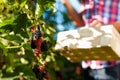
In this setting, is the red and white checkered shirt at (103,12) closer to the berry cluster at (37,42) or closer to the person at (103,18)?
the person at (103,18)

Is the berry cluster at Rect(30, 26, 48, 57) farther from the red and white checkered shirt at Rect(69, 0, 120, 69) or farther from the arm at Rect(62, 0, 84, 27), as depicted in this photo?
the arm at Rect(62, 0, 84, 27)

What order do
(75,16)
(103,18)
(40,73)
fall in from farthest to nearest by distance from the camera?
(75,16)
(103,18)
(40,73)

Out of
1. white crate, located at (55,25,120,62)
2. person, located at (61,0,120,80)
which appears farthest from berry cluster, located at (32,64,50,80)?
person, located at (61,0,120,80)

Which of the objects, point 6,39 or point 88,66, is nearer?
point 6,39

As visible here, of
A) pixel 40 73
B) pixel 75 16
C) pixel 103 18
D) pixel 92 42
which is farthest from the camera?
pixel 75 16

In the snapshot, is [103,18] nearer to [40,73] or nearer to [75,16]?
[75,16]

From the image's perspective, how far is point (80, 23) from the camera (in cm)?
229

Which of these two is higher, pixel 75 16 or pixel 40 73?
pixel 40 73

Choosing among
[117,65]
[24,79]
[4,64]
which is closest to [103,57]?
[117,65]

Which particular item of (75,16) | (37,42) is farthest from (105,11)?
(37,42)

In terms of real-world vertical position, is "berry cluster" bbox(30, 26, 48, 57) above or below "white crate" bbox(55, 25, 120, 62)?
above

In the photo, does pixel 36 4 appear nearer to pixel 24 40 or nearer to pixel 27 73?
pixel 24 40

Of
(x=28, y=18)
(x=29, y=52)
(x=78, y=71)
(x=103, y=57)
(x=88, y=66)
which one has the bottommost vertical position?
(x=78, y=71)

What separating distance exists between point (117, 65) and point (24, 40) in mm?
951
